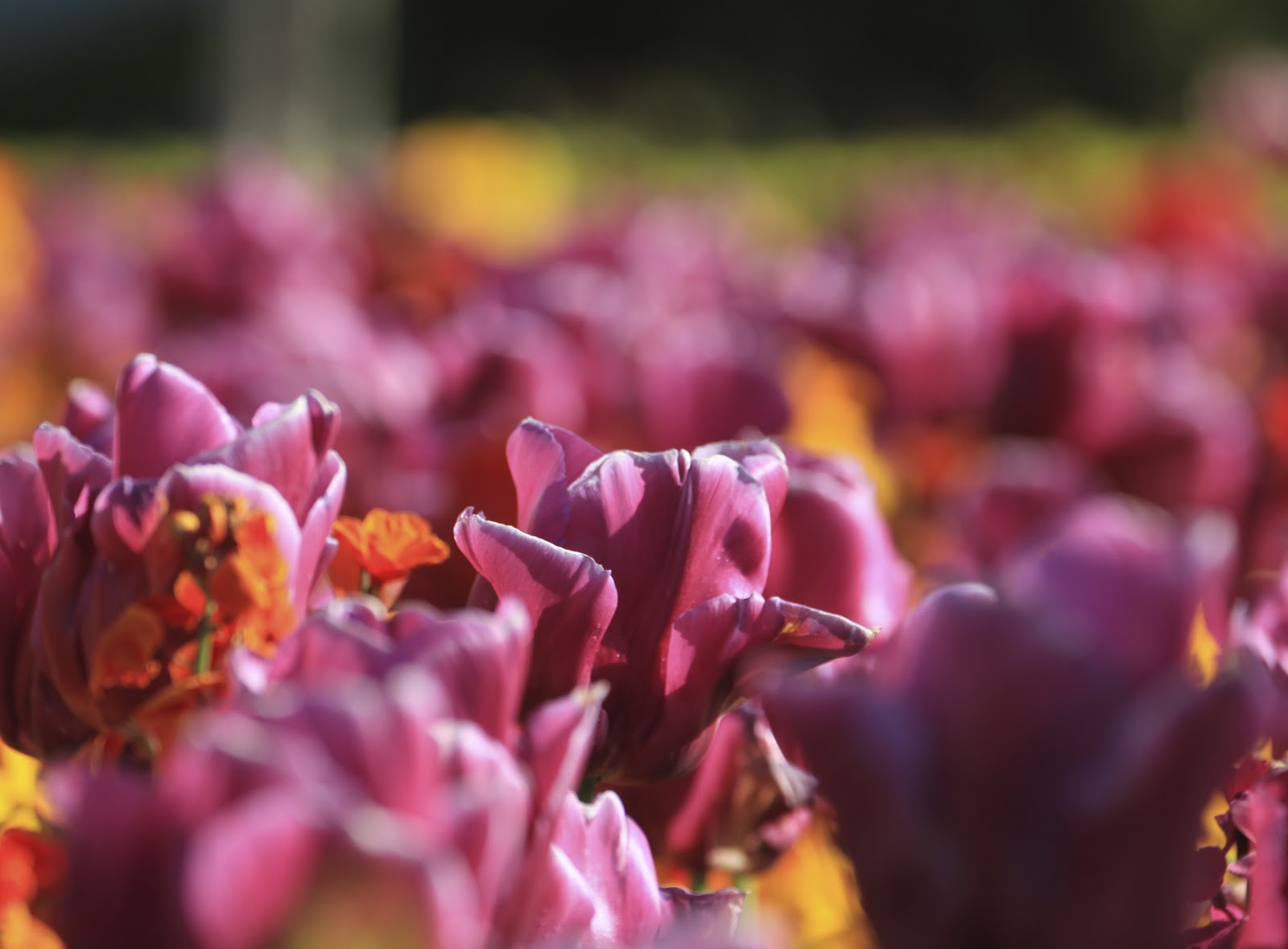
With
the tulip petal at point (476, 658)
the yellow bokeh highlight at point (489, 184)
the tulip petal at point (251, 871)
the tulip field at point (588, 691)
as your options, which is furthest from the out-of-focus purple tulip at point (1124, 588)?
the yellow bokeh highlight at point (489, 184)

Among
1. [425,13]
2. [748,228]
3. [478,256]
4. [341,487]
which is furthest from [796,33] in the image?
[341,487]

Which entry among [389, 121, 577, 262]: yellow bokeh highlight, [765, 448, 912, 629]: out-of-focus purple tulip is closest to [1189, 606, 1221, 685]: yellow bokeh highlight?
[765, 448, 912, 629]: out-of-focus purple tulip

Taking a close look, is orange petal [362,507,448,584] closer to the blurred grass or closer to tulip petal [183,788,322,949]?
tulip petal [183,788,322,949]

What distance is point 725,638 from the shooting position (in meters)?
0.71

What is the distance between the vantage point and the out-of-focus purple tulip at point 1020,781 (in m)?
0.59

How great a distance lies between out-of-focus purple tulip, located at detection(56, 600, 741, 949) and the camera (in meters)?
0.48

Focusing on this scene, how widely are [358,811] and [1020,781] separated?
252mm

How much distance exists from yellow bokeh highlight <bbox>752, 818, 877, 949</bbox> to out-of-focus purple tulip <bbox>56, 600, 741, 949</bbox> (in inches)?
16.6

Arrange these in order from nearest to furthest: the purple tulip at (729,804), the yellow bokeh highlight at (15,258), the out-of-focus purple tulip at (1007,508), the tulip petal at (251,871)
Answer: the tulip petal at (251,871)
the purple tulip at (729,804)
the out-of-focus purple tulip at (1007,508)
the yellow bokeh highlight at (15,258)

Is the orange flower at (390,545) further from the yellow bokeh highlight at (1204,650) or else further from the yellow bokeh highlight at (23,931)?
the yellow bokeh highlight at (1204,650)

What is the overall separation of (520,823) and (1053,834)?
7.6 inches

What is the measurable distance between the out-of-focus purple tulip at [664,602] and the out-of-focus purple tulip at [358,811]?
98 millimetres

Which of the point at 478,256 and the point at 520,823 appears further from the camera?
the point at 478,256

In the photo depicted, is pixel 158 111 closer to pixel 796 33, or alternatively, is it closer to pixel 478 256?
pixel 796 33
